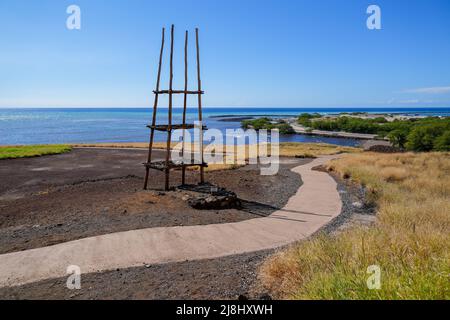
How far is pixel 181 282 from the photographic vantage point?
223 inches

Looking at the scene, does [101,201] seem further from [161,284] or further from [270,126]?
[270,126]

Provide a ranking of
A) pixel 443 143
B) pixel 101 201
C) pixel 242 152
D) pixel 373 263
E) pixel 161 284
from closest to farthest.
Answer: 1. pixel 373 263
2. pixel 161 284
3. pixel 101 201
4. pixel 242 152
5. pixel 443 143

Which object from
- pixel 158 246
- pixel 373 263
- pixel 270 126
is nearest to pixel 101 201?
pixel 158 246

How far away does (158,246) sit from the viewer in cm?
757

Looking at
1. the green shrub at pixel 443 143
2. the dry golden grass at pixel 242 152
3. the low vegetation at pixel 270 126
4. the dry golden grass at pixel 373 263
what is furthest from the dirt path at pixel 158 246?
the low vegetation at pixel 270 126

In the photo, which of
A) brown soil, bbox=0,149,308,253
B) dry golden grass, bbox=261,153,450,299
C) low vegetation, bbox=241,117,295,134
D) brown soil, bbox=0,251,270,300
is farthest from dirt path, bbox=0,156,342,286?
low vegetation, bbox=241,117,295,134

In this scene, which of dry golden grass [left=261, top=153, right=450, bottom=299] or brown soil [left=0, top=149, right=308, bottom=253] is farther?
brown soil [left=0, top=149, right=308, bottom=253]

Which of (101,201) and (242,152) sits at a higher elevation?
(242,152)

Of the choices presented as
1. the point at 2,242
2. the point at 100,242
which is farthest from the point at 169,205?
the point at 2,242

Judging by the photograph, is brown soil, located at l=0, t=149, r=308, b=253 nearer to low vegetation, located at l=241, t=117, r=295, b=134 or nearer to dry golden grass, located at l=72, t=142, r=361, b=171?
dry golden grass, located at l=72, t=142, r=361, b=171

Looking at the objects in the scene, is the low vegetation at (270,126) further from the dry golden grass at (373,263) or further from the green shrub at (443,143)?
the dry golden grass at (373,263)

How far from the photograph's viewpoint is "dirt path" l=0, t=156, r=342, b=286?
6434 mm

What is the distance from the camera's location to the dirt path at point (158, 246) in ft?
21.1
